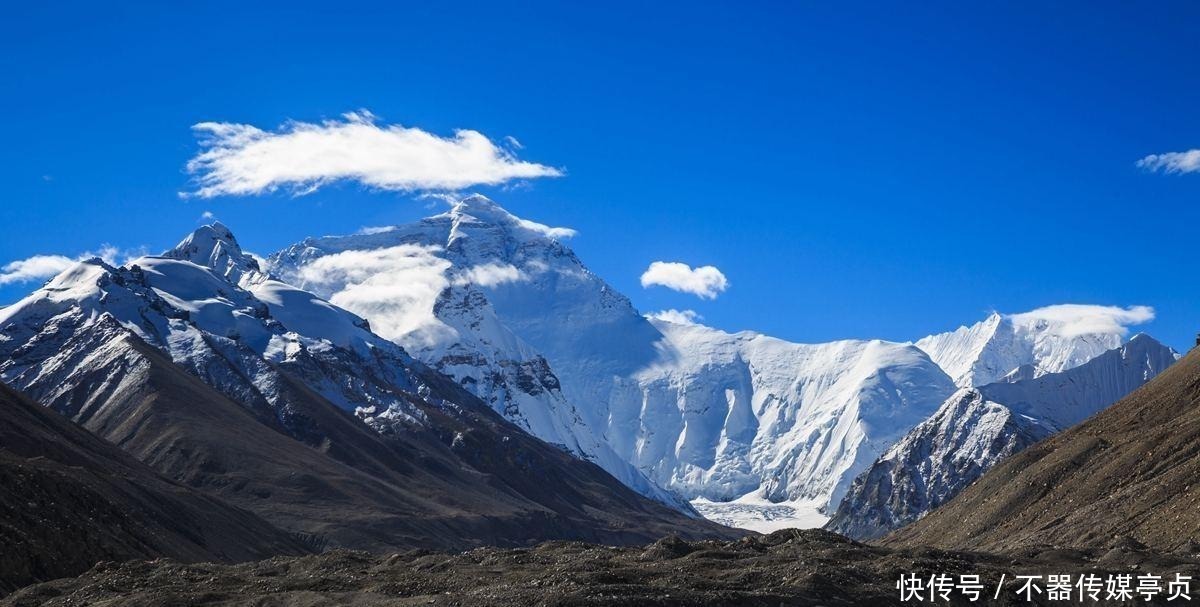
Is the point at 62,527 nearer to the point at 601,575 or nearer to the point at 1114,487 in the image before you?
the point at 601,575

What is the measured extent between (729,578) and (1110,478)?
84696 mm

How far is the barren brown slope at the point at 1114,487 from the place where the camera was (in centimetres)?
14662

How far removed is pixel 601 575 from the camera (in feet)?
321

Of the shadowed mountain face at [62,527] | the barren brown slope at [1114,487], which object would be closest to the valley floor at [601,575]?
the shadowed mountain face at [62,527]

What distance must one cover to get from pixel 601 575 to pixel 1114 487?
88.7 meters

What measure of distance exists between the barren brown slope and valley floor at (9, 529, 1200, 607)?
28513 millimetres

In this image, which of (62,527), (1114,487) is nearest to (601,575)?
(62,527)

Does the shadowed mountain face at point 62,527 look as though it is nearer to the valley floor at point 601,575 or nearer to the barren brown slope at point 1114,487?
the valley floor at point 601,575

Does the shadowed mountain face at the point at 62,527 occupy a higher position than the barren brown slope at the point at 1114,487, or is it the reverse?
the barren brown slope at the point at 1114,487

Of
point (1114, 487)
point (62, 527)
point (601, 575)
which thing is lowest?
point (62, 527)

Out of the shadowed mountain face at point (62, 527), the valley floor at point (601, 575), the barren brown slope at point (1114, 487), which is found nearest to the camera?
the valley floor at point (601, 575)

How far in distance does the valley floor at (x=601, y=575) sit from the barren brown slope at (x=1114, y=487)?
28513mm

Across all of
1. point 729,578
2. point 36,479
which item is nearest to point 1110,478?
point 729,578

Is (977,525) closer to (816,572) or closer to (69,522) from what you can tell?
(816,572)
